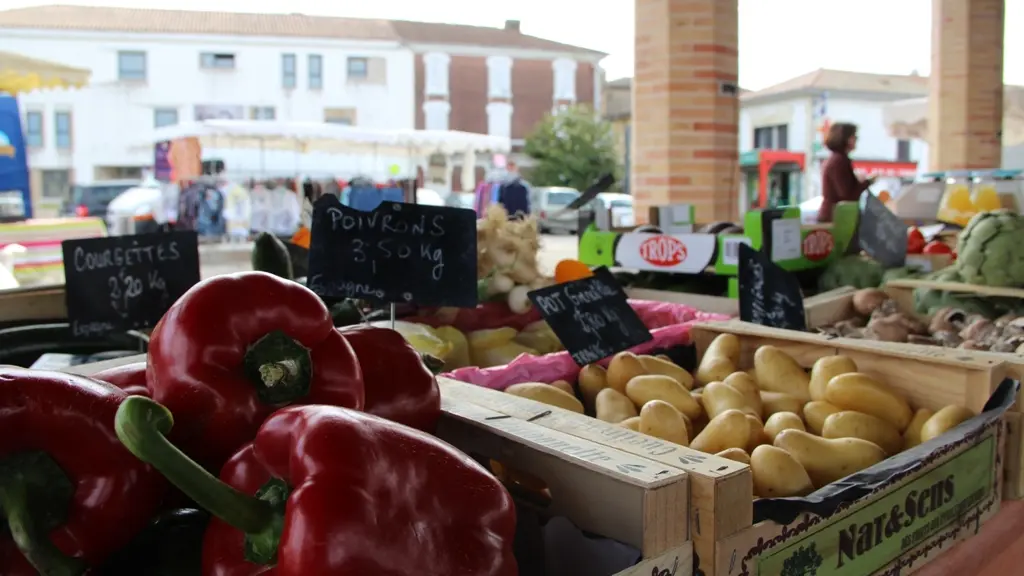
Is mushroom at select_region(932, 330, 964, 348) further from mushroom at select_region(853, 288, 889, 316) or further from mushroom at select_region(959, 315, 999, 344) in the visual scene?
mushroom at select_region(853, 288, 889, 316)

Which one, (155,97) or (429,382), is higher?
(155,97)

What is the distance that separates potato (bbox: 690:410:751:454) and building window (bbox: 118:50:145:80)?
108 feet

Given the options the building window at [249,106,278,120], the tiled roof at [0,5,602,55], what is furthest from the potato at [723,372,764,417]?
the tiled roof at [0,5,602,55]

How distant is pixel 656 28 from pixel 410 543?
18.6 feet

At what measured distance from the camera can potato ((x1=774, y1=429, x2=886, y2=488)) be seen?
1510 millimetres

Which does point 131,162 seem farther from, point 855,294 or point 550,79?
point 855,294

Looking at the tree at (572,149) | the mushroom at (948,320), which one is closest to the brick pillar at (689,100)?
the mushroom at (948,320)

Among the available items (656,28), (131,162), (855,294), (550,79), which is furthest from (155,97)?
(855,294)

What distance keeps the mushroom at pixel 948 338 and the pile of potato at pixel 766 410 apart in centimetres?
84

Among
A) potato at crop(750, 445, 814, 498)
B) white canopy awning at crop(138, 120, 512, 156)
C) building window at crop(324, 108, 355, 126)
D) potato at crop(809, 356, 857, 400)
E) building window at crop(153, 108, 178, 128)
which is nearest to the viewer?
potato at crop(750, 445, 814, 498)

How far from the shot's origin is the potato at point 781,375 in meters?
1.90

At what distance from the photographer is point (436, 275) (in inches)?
73.1

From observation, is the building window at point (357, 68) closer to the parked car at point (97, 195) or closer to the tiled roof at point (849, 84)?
the tiled roof at point (849, 84)

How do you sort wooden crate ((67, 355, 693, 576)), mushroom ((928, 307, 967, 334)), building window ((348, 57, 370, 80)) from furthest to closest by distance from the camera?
building window ((348, 57, 370, 80)), mushroom ((928, 307, 967, 334)), wooden crate ((67, 355, 693, 576))
